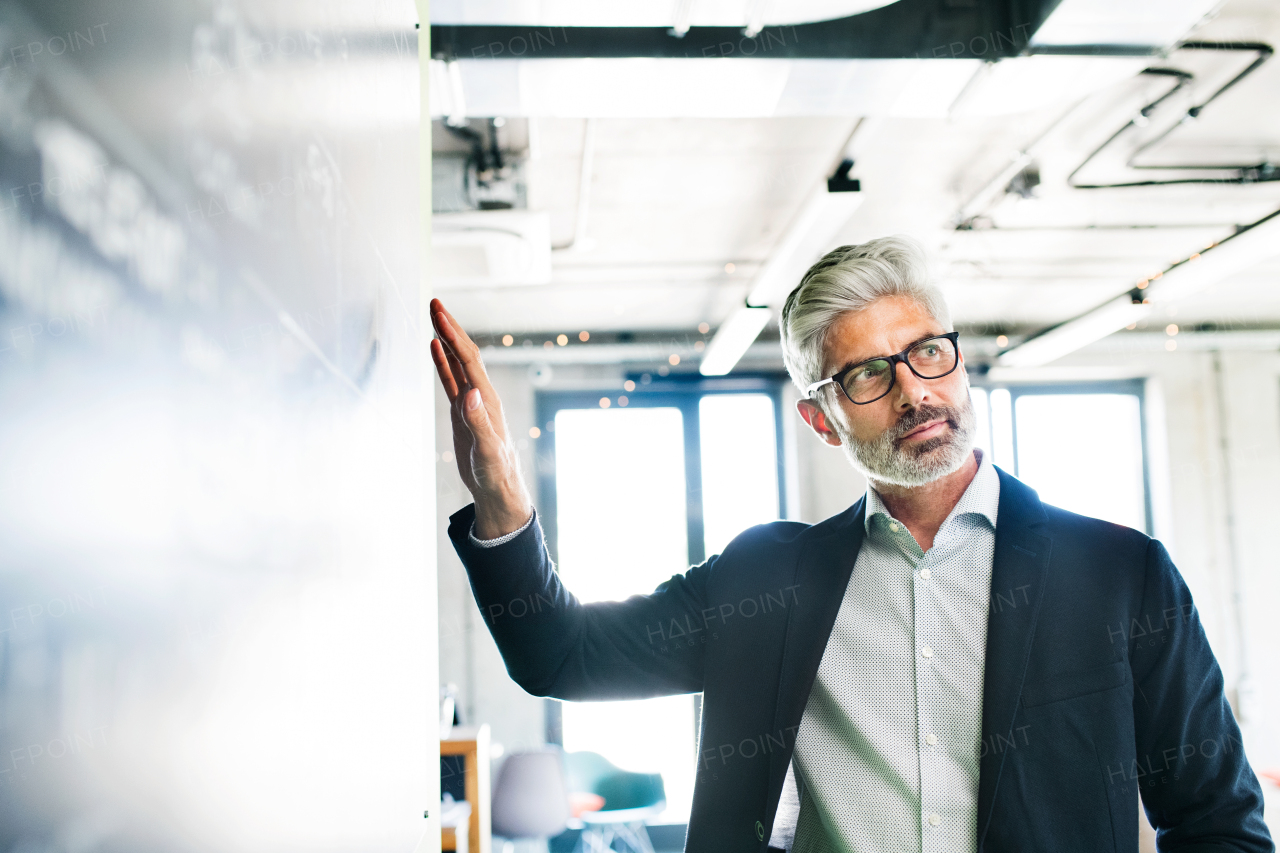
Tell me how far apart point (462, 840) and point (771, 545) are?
150 cm

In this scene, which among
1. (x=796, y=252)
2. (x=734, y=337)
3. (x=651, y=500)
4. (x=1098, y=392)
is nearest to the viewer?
(x=796, y=252)

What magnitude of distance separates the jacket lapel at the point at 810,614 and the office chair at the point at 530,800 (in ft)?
12.1

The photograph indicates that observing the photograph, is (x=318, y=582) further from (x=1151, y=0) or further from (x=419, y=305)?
(x=1151, y=0)

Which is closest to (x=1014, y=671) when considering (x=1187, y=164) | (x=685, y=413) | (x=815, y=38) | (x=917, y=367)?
(x=917, y=367)

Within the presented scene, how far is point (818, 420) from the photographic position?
5.19 feet

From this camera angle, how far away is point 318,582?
0.62 meters

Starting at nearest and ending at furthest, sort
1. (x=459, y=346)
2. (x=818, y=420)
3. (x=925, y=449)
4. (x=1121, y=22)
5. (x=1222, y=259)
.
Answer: (x=459, y=346) → (x=925, y=449) → (x=818, y=420) → (x=1121, y=22) → (x=1222, y=259)

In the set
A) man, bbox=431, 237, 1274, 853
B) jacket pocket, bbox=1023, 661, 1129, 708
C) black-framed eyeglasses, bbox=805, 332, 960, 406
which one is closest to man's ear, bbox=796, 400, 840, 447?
man, bbox=431, 237, 1274, 853

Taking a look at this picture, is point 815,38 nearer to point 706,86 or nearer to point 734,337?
point 706,86

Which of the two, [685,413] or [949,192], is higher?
[949,192]

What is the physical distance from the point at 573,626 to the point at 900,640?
502mm

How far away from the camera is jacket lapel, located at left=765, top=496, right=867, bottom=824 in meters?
1.28

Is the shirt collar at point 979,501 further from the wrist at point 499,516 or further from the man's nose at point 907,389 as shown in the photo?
the wrist at point 499,516

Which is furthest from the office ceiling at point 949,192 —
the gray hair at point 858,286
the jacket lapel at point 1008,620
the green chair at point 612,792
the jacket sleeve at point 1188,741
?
the green chair at point 612,792
